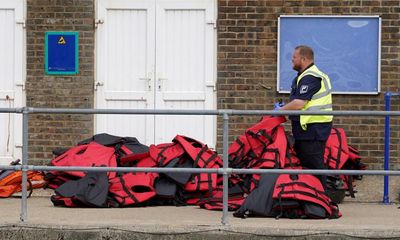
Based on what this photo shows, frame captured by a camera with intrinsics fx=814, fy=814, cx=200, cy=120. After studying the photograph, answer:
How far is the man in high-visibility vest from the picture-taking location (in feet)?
26.1

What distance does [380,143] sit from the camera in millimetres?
10461

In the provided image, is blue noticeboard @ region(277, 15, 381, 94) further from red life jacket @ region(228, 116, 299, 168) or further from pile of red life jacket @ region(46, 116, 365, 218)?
red life jacket @ region(228, 116, 299, 168)

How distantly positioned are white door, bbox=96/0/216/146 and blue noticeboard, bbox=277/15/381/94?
3.10ft

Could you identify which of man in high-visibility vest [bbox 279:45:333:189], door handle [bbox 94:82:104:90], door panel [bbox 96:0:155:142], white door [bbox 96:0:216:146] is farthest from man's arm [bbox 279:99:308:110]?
door handle [bbox 94:82:104:90]

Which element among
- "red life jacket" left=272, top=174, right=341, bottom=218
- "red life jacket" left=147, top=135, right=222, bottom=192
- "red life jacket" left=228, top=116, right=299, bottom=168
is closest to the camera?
"red life jacket" left=272, top=174, right=341, bottom=218

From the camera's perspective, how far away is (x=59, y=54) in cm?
1061

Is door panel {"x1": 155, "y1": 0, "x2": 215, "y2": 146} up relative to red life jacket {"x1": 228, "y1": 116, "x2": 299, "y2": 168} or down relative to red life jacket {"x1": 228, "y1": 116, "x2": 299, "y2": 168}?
up

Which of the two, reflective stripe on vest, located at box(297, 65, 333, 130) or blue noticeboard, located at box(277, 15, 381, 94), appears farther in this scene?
blue noticeboard, located at box(277, 15, 381, 94)

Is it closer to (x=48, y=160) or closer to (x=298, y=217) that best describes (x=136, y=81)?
(x=48, y=160)

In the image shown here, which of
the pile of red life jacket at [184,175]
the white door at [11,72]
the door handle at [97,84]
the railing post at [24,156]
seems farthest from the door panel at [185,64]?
the railing post at [24,156]

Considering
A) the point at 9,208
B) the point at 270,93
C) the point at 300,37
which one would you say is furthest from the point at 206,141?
the point at 9,208

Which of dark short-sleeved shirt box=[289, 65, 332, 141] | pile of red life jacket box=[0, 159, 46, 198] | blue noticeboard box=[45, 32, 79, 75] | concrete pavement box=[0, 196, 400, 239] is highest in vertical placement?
blue noticeboard box=[45, 32, 79, 75]

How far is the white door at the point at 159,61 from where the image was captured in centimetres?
1058

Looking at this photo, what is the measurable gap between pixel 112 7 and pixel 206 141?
213 centimetres
